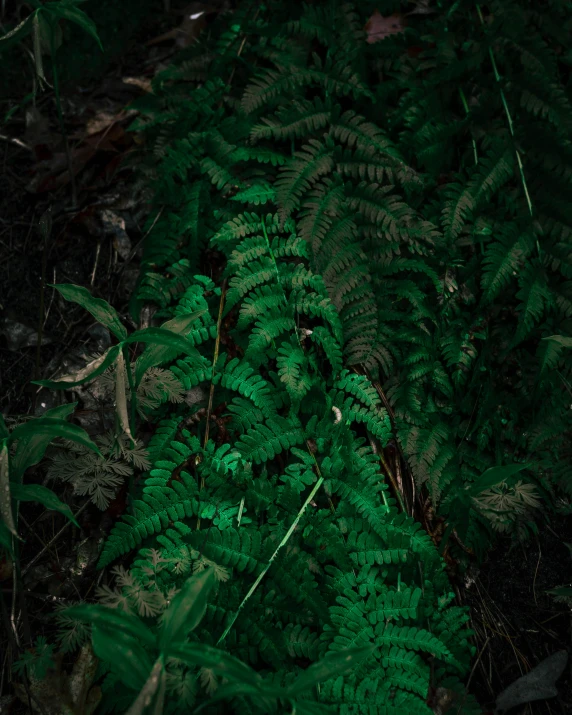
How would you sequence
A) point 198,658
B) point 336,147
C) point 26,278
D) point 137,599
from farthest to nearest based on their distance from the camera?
point 26,278 < point 336,147 < point 137,599 < point 198,658

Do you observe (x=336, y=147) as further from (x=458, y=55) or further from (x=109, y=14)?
(x=109, y=14)

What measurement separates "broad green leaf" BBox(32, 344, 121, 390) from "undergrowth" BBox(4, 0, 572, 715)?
0.23 ft

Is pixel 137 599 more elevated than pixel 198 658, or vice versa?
pixel 198 658

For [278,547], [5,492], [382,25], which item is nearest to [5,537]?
[5,492]

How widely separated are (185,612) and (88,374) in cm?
82

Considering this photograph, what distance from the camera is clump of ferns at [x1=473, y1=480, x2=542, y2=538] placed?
2.33m

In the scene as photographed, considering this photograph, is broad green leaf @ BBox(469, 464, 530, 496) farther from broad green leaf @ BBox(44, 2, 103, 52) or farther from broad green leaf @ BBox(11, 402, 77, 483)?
broad green leaf @ BBox(44, 2, 103, 52)

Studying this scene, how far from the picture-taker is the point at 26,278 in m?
2.93

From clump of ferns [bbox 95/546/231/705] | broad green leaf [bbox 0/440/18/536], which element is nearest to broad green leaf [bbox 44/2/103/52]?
broad green leaf [bbox 0/440/18/536]

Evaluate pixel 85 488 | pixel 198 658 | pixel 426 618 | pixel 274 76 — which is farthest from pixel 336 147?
pixel 198 658

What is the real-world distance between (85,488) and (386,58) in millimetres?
2529

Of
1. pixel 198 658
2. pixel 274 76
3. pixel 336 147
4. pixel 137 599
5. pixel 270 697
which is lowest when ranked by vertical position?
pixel 137 599

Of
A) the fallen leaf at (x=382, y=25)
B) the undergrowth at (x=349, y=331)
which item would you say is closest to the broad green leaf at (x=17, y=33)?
the undergrowth at (x=349, y=331)

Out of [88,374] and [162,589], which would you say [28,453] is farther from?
[162,589]
